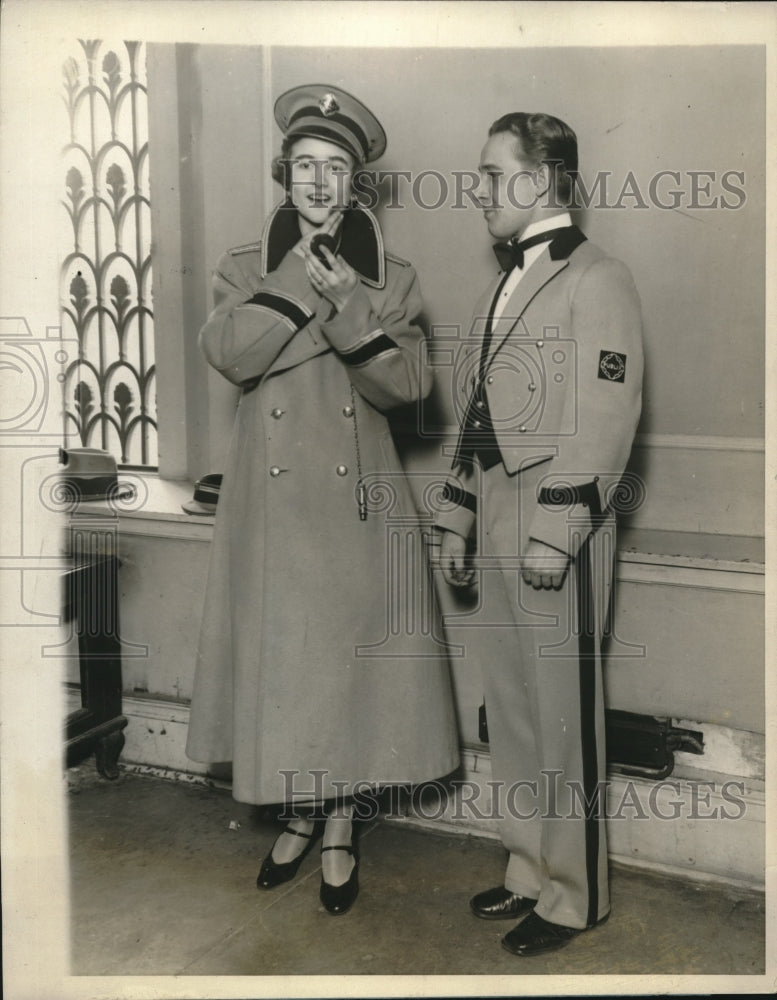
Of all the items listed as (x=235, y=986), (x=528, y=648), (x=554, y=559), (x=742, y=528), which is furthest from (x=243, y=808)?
(x=742, y=528)

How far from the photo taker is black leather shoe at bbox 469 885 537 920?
2457 mm

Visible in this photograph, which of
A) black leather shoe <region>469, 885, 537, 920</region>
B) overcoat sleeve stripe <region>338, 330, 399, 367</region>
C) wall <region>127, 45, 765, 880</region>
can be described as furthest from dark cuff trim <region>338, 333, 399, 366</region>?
black leather shoe <region>469, 885, 537, 920</region>

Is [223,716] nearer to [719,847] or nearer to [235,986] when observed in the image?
[235,986]

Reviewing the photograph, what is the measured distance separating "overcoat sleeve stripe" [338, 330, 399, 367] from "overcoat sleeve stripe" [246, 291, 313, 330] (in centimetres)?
11

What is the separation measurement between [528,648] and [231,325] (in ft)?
3.16

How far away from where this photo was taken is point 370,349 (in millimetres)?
2326

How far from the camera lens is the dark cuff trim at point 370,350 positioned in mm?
2324

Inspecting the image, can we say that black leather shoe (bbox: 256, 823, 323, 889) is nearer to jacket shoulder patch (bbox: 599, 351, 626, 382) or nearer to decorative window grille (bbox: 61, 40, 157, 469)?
decorative window grille (bbox: 61, 40, 157, 469)

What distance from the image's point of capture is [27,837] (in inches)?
97.7

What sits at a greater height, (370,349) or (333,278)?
(333,278)

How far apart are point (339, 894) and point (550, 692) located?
2.42ft

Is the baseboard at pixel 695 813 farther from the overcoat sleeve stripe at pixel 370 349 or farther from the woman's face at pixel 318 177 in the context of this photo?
the woman's face at pixel 318 177

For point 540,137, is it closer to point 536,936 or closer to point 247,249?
point 247,249

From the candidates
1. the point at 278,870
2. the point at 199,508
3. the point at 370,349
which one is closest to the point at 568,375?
the point at 370,349
